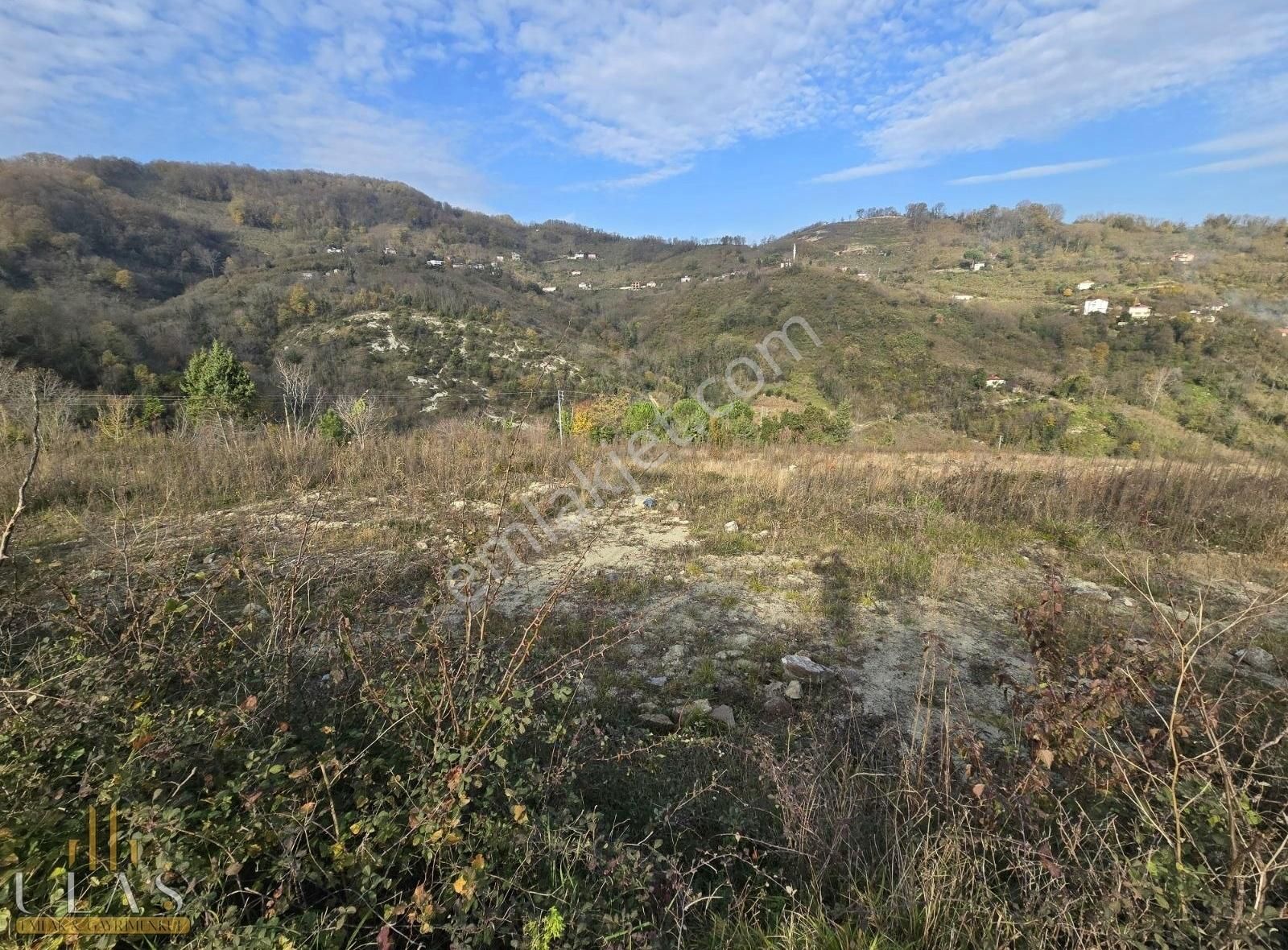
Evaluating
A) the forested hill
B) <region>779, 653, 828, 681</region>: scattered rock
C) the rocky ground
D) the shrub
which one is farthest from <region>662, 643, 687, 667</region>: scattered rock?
the shrub

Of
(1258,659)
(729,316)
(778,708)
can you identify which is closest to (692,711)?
(778,708)

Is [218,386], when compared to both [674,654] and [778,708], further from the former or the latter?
[778,708]

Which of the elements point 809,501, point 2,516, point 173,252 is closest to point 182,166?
point 173,252

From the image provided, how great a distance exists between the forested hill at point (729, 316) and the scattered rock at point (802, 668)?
692 cm

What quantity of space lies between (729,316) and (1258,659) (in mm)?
32622

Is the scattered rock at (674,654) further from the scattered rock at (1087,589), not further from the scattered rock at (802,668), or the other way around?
the scattered rock at (1087,589)

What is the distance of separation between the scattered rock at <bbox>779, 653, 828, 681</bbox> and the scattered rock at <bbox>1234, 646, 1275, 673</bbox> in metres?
2.57

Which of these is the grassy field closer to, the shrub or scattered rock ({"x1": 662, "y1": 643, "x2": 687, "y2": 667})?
scattered rock ({"x1": 662, "y1": 643, "x2": 687, "y2": 667})

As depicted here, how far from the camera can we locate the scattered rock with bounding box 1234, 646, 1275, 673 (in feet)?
10.5

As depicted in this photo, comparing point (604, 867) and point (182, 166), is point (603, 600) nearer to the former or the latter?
point (604, 867)

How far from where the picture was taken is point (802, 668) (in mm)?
3090

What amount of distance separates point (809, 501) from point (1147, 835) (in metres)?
5.09

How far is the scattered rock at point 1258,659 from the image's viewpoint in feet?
10.5

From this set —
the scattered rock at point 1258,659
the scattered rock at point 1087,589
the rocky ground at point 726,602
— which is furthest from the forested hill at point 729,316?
the scattered rock at point 1258,659
